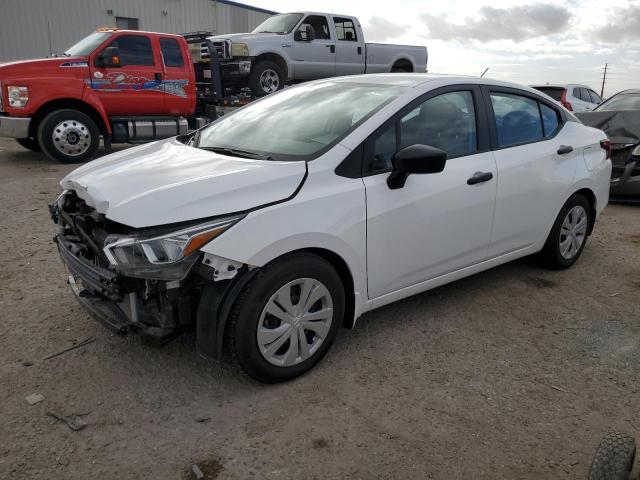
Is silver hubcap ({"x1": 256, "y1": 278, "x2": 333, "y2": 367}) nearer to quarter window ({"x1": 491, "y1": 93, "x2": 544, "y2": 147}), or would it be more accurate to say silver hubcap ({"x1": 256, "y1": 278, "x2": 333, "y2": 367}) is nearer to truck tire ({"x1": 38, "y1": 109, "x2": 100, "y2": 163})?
quarter window ({"x1": 491, "y1": 93, "x2": 544, "y2": 147})

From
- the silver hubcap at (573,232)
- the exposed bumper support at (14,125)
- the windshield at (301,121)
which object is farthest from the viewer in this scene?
the exposed bumper support at (14,125)

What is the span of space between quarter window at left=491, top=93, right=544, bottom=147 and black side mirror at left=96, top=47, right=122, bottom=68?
7.13m

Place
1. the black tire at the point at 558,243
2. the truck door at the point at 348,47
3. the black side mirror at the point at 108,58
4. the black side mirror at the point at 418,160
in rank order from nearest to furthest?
the black side mirror at the point at 418,160
the black tire at the point at 558,243
the black side mirror at the point at 108,58
the truck door at the point at 348,47

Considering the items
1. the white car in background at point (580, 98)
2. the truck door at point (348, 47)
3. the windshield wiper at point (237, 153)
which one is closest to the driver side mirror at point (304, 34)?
the truck door at point (348, 47)

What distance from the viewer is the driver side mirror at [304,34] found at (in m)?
12.4

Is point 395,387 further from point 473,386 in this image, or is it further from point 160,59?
point 160,59

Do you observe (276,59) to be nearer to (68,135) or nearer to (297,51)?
(297,51)

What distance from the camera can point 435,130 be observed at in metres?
3.60

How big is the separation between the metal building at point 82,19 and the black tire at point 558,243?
1918 centimetres

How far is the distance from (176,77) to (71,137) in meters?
2.21

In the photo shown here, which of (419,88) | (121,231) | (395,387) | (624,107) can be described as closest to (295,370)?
(395,387)

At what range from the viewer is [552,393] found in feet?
9.79

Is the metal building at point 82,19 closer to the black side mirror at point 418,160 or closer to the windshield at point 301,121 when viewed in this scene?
the windshield at point 301,121

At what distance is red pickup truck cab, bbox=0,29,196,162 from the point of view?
27.4 ft
